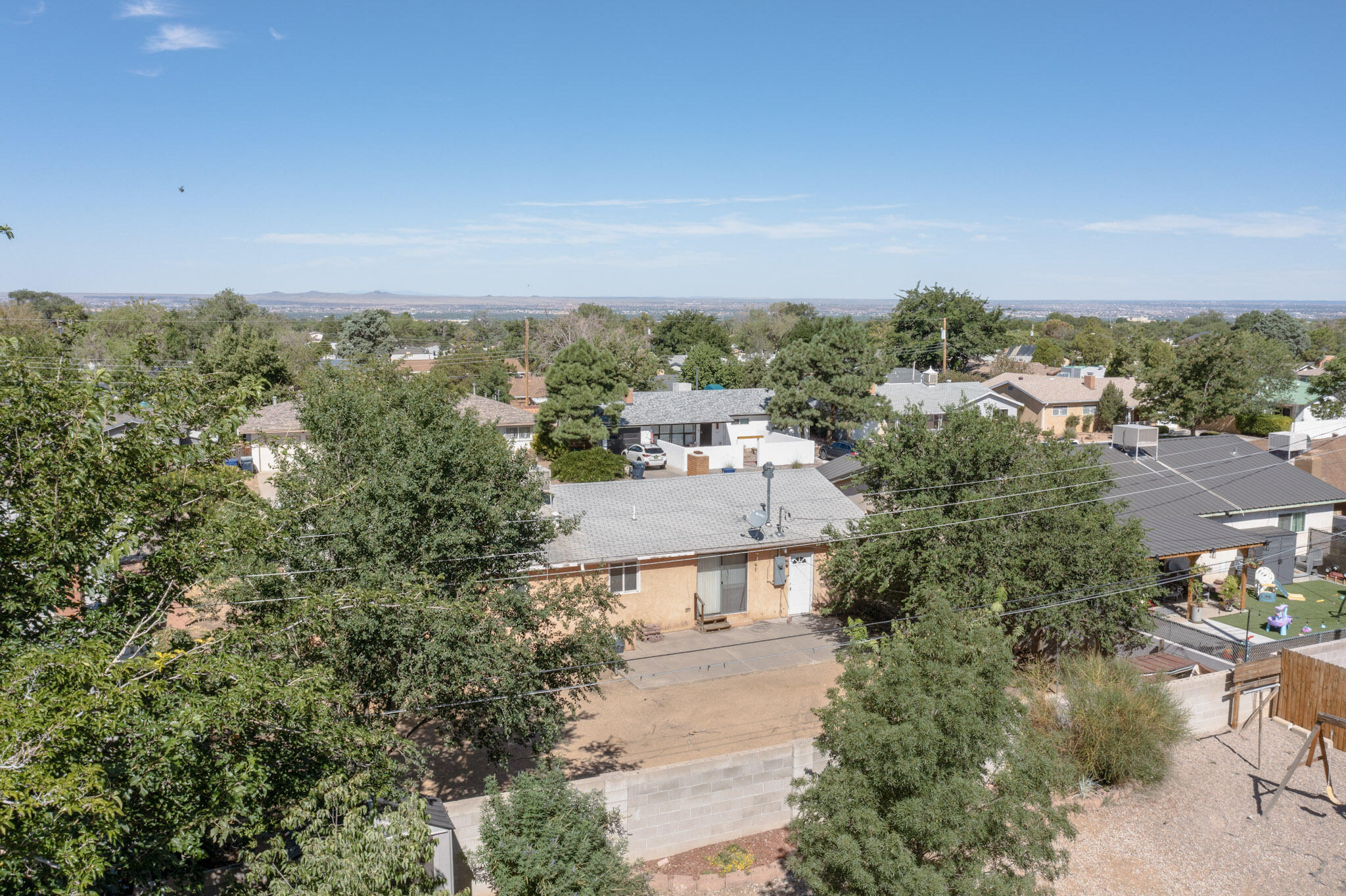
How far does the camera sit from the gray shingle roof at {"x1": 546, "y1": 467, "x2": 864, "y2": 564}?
22547mm

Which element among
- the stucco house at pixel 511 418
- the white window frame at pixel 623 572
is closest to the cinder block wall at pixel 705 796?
the white window frame at pixel 623 572

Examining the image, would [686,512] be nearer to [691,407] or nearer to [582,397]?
[582,397]

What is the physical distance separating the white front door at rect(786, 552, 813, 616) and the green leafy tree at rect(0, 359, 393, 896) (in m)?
15.4

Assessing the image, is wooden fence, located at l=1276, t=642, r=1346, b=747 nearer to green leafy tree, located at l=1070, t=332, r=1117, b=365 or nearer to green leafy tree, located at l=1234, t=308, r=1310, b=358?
green leafy tree, located at l=1070, t=332, r=1117, b=365

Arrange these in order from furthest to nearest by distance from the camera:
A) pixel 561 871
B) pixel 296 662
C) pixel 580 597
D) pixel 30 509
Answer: pixel 580 597 → pixel 296 662 → pixel 561 871 → pixel 30 509

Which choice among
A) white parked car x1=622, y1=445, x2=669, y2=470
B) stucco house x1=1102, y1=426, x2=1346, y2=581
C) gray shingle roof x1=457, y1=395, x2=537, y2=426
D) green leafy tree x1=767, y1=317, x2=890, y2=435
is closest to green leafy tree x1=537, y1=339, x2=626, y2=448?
white parked car x1=622, y1=445, x2=669, y2=470

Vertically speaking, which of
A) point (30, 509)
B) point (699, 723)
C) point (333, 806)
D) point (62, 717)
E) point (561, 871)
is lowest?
point (699, 723)

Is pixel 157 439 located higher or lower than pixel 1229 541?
higher

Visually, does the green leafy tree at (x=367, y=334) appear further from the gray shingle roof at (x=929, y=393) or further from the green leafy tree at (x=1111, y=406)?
the green leafy tree at (x=1111, y=406)

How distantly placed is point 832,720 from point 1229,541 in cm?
1949

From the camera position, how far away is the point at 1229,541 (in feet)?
79.8

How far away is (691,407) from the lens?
4800cm

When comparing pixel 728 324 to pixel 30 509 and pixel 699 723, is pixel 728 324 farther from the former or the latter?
pixel 30 509

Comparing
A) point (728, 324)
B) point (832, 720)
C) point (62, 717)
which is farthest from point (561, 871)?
point (728, 324)
